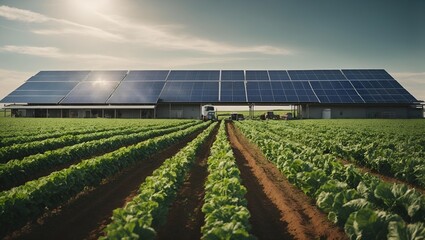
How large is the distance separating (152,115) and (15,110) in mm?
25747

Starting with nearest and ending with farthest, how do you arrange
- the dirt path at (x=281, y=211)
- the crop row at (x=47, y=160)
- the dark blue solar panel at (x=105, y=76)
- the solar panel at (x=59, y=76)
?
1. the dirt path at (x=281, y=211)
2. the crop row at (x=47, y=160)
3. the dark blue solar panel at (x=105, y=76)
4. the solar panel at (x=59, y=76)

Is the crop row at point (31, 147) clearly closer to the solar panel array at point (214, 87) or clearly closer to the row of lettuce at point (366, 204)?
the row of lettuce at point (366, 204)

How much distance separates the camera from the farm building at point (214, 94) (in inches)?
2036

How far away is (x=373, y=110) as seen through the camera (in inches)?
2052

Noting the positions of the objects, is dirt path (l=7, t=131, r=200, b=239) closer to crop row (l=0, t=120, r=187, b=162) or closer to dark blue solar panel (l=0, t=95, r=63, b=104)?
crop row (l=0, t=120, r=187, b=162)

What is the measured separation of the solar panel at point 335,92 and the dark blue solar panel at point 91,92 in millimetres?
36958

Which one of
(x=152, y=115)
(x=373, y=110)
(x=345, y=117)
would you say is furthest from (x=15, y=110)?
(x=373, y=110)

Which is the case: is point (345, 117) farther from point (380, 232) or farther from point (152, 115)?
point (380, 232)

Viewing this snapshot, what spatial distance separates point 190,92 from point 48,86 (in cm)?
2816

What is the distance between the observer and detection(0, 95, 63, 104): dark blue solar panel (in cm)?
5475

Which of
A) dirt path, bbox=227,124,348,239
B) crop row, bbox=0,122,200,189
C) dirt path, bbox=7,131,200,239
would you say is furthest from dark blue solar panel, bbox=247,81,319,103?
dirt path, bbox=7,131,200,239

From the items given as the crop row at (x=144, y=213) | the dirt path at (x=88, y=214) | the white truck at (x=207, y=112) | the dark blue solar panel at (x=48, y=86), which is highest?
the dark blue solar panel at (x=48, y=86)

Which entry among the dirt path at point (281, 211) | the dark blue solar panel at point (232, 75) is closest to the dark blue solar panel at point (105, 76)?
the dark blue solar panel at point (232, 75)

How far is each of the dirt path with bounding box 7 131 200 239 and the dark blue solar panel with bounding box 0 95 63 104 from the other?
50.3 meters
